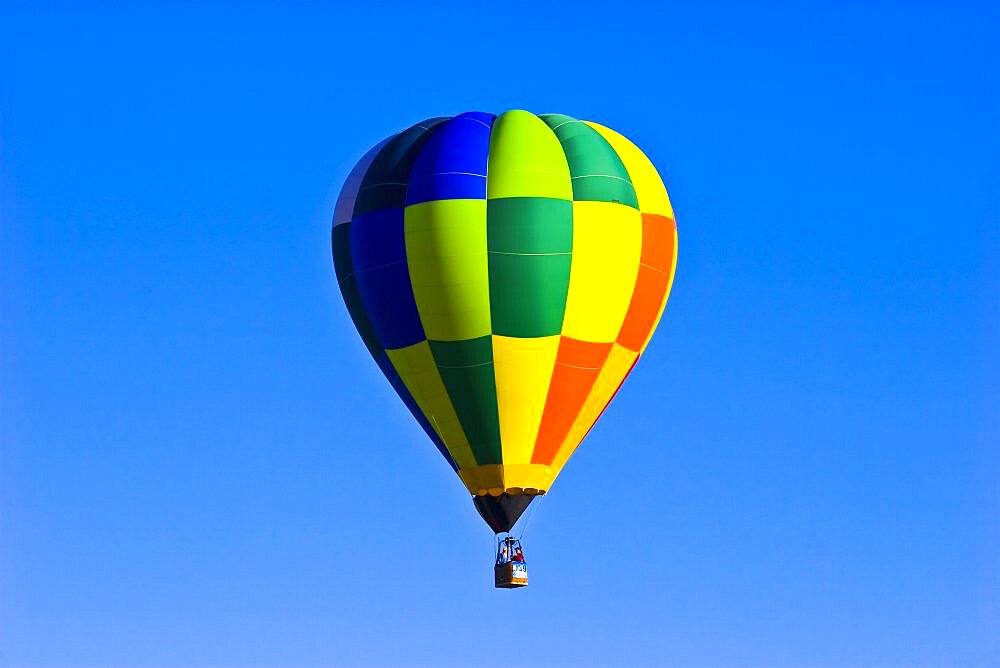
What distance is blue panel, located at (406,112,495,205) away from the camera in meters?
Result: 48.3

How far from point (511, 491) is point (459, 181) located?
5369 mm

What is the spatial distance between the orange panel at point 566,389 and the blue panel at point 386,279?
248 centimetres

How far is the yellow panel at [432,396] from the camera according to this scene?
159 feet

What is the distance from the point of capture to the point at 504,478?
48344 millimetres

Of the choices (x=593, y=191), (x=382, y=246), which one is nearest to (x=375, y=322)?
(x=382, y=246)

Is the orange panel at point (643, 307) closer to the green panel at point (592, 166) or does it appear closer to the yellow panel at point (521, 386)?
the green panel at point (592, 166)

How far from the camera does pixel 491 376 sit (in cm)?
4825

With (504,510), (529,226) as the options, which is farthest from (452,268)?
(504,510)

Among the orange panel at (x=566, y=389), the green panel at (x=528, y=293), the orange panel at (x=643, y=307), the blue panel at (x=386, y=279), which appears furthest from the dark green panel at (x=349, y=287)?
the orange panel at (x=643, y=307)

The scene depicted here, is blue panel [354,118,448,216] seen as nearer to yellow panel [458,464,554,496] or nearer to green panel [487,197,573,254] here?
green panel [487,197,573,254]

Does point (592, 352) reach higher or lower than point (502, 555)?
higher

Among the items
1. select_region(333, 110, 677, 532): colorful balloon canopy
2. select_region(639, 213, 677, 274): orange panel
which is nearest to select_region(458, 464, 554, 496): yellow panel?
select_region(333, 110, 677, 532): colorful balloon canopy

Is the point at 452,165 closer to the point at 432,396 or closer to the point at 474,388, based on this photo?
the point at 474,388

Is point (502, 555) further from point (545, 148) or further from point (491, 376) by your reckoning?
point (545, 148)
